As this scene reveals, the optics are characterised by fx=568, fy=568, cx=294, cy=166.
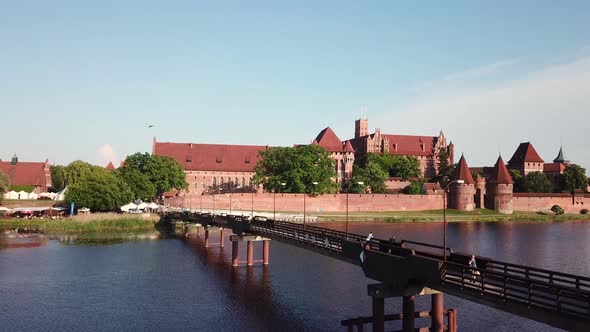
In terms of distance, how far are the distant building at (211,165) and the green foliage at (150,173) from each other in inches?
968

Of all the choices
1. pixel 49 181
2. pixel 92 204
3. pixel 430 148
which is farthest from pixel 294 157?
pixel 430 148

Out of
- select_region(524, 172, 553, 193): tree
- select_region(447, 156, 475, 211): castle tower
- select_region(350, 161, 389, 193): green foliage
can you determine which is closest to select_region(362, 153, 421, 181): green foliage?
select_region(350, 161, 389, 193): green foliage

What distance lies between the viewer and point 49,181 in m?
116

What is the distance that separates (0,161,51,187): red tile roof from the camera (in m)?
111

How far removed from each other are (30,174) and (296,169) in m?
53.8

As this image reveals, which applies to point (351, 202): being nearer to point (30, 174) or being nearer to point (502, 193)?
point (502, 193)

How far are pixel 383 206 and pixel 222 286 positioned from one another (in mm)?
81312

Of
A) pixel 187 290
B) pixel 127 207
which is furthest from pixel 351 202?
pixel 187 290

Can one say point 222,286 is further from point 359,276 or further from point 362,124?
point 362,124

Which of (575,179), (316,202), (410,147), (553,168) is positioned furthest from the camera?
(410,147)

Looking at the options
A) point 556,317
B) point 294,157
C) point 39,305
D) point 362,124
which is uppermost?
point 362,124

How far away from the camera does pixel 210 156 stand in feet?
446

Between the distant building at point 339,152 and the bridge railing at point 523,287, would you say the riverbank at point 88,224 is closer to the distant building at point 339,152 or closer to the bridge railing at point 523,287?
the bridge railing at point 523,287

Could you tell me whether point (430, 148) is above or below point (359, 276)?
above
